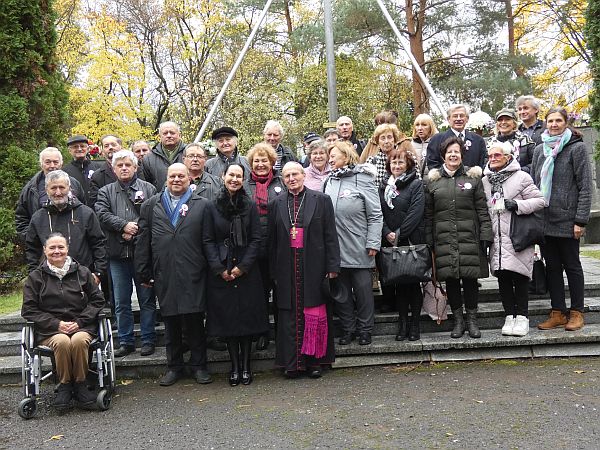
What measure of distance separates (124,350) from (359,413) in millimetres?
2670

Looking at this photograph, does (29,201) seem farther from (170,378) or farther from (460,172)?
(460,172)

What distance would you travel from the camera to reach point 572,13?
20.5 m

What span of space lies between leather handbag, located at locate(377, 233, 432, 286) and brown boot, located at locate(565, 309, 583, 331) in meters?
1.45

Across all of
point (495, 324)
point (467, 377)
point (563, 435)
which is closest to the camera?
point (563, 435)

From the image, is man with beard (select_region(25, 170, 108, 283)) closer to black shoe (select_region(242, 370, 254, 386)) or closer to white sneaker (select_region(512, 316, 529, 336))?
black shoe (select_region(242, 370, 254, 386))

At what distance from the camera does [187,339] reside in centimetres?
573

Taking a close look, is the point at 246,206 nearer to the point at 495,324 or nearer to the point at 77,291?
the point at 77,291

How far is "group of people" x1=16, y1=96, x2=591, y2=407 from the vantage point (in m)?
5.48

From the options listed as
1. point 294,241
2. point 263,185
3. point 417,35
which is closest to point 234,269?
point 294,241

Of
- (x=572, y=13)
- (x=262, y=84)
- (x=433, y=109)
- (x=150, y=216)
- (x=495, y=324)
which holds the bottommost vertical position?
(x=495, y=324)

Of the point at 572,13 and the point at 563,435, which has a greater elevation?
the point at 572,13

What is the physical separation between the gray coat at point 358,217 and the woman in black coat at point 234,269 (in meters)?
0.84

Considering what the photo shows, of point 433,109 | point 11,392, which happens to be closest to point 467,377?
point 11,392

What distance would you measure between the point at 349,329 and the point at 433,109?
15246 millimetres
